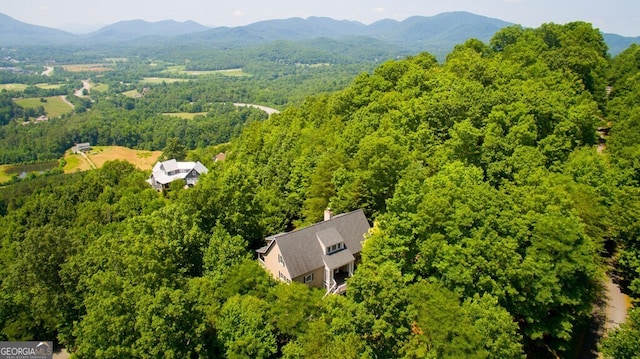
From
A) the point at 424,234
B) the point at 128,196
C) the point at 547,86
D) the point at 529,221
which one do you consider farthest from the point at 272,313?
the point at 547,86

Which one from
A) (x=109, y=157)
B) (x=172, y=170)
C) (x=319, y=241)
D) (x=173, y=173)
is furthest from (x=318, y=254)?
(x=109, y=157)

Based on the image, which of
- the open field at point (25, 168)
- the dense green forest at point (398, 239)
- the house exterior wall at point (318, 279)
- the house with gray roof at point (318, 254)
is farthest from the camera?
the open field at point (25, 168)

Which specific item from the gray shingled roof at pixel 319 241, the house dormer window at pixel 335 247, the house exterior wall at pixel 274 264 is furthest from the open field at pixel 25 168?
the house dormer window at pixel 335 247

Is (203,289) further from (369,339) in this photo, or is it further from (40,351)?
(40,351)

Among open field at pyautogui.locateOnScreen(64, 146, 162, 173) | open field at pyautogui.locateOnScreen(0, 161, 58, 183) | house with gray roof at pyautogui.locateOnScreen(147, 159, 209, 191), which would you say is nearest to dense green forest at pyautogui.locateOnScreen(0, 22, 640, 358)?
house with gray roof at pyautogui.locateOnScreen(147, 159, 209, 191)

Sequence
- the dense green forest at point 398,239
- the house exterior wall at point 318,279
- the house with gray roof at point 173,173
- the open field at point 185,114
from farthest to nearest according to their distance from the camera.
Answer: the open field at point 185,114 → the house with gray roof at point 173,173 → the house exterior wall at point 318,279 → the dense green forest at point 398,239

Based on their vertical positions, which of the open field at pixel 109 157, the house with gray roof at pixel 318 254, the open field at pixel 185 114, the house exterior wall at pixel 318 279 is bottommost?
the open field at pixel 185 114

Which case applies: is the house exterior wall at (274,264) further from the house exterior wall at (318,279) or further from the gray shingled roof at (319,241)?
the house exterior wall at (318,279)
